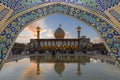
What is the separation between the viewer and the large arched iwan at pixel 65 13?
103 inches

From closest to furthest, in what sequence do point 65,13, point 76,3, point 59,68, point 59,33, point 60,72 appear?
point 76,3 < point 65,13 < point 60,72 < point 59,68 < point 59,33

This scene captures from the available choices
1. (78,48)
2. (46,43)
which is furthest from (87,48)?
(46,43)

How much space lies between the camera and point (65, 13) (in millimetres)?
3051

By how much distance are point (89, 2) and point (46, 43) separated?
14.9 m

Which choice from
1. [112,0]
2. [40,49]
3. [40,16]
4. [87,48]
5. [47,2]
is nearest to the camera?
[112,0]

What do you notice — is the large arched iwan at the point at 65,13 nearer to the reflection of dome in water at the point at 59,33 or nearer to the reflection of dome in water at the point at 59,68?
the reflection of dome in water at the point at 59,68

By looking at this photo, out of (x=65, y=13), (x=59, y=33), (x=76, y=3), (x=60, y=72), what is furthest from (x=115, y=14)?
(x=59, y=33)

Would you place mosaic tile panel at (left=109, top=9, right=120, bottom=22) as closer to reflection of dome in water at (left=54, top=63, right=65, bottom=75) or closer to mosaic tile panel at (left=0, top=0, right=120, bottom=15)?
mosaic tile panel at (left=0, top=0, right=120, bottom=15)

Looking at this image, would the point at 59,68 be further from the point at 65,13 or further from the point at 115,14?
the point at 115,14

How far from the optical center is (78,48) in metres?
17.2

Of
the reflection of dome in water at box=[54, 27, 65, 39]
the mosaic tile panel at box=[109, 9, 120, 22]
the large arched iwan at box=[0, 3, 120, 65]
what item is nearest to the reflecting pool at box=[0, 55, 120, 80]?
the large arched iwan at box=[0, 3, 120, 65]

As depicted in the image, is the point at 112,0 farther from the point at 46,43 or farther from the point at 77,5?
the point at 46,43

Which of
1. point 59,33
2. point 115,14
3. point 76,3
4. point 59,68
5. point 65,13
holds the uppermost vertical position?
point 59,33

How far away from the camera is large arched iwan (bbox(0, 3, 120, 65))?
2615mm
